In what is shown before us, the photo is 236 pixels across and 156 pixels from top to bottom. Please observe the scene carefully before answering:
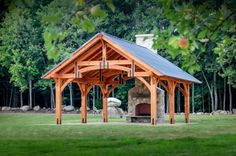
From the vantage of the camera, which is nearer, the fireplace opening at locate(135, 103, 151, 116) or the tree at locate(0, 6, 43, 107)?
the fireplace opening at locate(135, 103, 151, 116)

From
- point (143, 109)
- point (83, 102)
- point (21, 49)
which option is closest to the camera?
point (143, 109)

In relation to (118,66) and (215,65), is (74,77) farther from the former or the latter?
(215,65)

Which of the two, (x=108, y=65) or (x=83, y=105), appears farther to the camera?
(x=83, y=105)

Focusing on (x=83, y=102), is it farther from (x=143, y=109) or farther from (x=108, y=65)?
(x=108, y=65)

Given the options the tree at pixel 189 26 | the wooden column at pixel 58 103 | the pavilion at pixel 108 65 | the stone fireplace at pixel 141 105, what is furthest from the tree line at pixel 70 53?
the tree at pixel 189 26

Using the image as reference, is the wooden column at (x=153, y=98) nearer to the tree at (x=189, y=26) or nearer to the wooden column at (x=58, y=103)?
the wooden column at (x=58, y=103)

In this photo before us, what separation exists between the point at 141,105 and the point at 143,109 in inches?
8.8

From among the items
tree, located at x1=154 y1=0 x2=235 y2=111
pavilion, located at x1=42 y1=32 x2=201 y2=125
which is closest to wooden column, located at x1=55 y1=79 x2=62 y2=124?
pavilion, located at x1=42 y1=32 x2=201 y2=125

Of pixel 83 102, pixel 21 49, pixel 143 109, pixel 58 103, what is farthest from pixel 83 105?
pixel 21 49

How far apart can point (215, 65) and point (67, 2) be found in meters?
34.0

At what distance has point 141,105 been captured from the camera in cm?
2419

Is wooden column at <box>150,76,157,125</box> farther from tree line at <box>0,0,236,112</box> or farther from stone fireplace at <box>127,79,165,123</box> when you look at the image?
tree line at <box>0,0,236,112</box>

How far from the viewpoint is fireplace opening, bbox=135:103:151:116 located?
2406 centimetres

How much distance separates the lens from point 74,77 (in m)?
22.1
